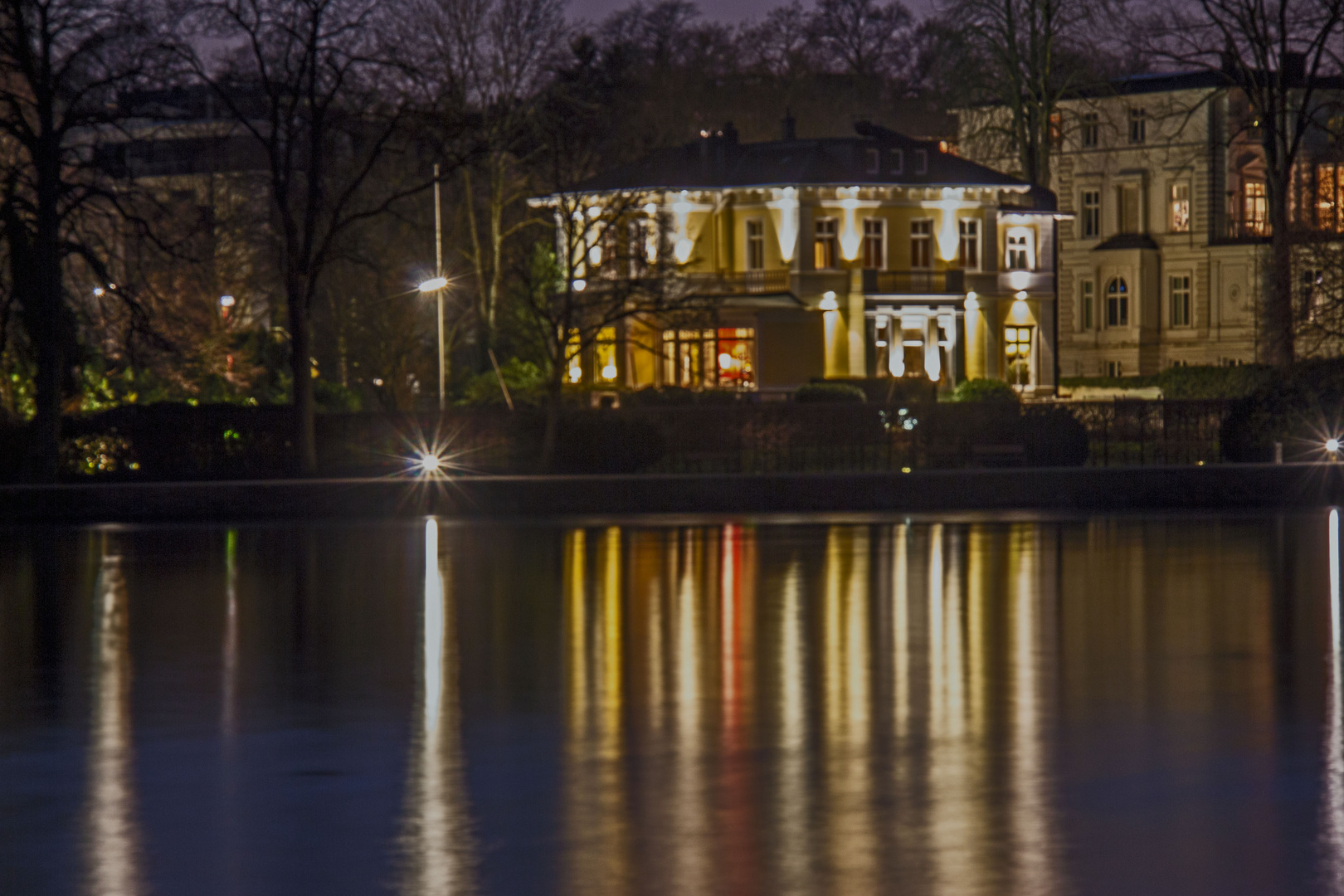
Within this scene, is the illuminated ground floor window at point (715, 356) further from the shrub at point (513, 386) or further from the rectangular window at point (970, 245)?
the rectangular window at point (970, 245)

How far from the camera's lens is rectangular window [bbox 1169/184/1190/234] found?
81438 millimetres

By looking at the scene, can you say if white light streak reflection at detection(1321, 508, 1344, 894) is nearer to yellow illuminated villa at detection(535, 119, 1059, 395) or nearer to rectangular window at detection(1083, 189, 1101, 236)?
yellow illuminated villa at detection(535, 119, 1059, 395)

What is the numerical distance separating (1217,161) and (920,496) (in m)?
56.8

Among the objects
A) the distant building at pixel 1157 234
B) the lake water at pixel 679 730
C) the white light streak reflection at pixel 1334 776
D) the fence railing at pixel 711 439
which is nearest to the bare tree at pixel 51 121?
the fence railing at pixel 711 439

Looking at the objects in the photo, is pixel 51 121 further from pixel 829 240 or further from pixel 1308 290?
pixel 829 240

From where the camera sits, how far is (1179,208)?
3214 inches

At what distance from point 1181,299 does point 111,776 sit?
76.5 meters

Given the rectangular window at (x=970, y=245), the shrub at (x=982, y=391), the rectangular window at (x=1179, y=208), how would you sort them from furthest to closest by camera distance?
the rectangular window at (x=1179, y=208)
the rectangular window at (x=970, y=245)
the shrub at (x=982, y=391)

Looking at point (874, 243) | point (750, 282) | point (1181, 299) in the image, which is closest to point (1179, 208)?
point (1181, 299)

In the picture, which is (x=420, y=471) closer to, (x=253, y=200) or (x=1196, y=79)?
(x=253, y=200)

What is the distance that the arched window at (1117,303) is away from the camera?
81.1 metres

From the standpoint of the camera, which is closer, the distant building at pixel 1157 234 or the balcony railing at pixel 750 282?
the balcony railing at pixel 750 282

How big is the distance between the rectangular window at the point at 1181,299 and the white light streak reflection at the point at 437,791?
233 feet

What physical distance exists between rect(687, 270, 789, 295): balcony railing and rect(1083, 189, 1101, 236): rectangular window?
25.0 metres
